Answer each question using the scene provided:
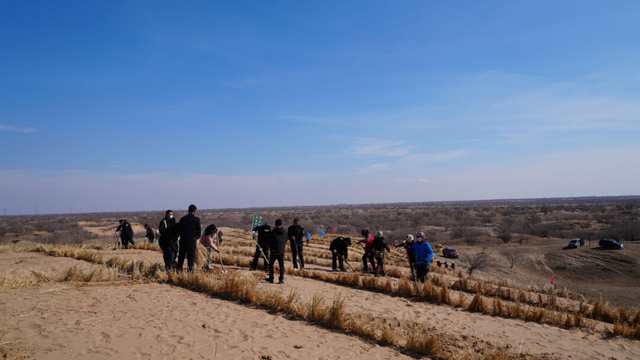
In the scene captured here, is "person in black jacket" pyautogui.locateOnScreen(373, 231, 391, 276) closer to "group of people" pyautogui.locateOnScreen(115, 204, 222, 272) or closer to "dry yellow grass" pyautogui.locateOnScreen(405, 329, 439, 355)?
"group of people" pyautogui.locateOnScreen(115, 204, 222, 272)

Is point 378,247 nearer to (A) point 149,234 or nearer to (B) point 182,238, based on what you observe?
Result: (B) point 182,238

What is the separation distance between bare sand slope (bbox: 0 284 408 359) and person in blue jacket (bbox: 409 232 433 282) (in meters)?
5.48

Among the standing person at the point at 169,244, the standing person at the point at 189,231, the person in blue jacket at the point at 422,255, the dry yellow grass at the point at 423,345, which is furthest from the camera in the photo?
the person in blue jacket at the point at 422,255

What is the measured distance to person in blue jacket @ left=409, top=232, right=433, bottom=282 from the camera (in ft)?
37.0

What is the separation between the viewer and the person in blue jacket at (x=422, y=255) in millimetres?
11289

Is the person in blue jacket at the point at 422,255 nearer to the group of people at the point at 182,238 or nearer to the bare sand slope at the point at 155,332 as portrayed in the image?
the bare sand slope at the point at 155,332

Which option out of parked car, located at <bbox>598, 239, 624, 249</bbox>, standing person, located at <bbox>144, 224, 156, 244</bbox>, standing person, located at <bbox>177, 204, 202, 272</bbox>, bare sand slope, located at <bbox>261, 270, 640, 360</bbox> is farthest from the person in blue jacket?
parked car, located at <bbox>598, 239, 624, 249</bbox>

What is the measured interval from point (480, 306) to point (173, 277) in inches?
343

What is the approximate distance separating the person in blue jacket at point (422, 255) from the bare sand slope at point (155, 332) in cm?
548

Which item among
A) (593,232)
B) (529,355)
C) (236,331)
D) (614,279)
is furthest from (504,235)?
(236,331)

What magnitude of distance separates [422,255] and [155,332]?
8099 millimetres

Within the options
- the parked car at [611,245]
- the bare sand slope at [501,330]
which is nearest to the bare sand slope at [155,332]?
the bare sand slope at [501,330]

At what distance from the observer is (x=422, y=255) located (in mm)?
11375

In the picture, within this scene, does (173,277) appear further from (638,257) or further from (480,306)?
(638,257)
